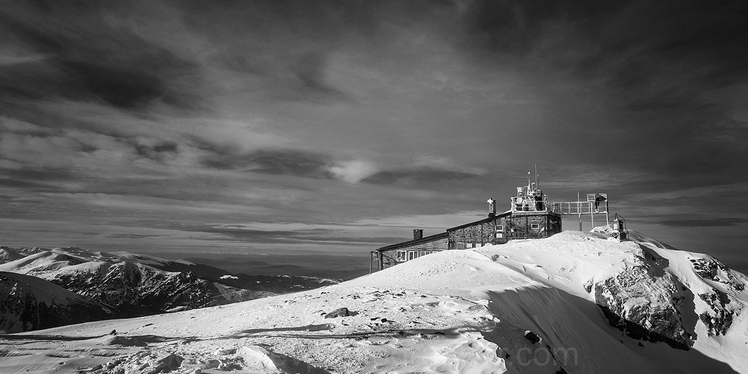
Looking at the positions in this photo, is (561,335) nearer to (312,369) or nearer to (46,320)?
(312,369)

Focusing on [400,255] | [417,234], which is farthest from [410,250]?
[417,234]

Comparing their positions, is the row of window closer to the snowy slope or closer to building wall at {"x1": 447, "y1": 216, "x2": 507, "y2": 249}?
building wall at {"x1": 447, "y1": 216, "x2": 507, "y2": 249}

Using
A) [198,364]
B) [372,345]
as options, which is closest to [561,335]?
[372,345]

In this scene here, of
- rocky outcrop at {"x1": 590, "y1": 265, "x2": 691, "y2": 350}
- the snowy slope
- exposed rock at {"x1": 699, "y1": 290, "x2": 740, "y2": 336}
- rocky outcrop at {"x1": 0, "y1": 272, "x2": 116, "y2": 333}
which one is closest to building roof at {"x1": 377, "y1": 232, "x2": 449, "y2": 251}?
the snowy slope

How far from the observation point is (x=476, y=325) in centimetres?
1528

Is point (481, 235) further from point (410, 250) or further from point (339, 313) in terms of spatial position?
point (339, 313)

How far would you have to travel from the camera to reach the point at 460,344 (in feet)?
42.2

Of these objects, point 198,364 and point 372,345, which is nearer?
point 198,364

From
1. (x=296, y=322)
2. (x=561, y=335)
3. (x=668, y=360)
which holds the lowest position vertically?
(x=668, y=360)

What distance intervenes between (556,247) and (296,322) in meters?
26.5

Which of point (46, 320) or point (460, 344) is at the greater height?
point (460, 344)

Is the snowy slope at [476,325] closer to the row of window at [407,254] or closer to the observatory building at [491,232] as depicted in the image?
the observatory building at [491,232]

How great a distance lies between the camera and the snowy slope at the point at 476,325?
11016mm

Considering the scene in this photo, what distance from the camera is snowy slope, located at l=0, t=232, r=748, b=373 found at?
1102 cm
